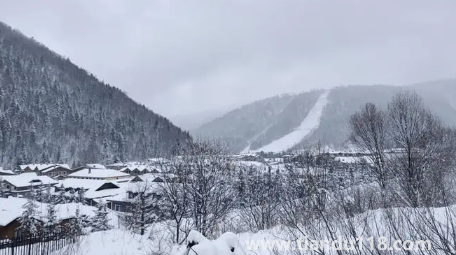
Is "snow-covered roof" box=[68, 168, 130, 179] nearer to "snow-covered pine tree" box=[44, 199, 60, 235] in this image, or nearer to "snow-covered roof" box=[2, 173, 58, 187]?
"snow-covered roof" box=[2, 173, 58, 187]

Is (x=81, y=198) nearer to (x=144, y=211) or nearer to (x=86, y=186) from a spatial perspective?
(x=86, y=186)

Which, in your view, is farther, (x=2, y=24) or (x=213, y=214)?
(x=2, y=24)

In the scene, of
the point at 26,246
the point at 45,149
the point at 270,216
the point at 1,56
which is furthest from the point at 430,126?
the point at 1,56

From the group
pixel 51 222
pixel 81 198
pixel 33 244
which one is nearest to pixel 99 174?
pixel 81 198

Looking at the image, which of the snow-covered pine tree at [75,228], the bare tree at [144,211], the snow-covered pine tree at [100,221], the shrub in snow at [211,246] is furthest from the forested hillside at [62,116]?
the shrub in snow at [211,246]

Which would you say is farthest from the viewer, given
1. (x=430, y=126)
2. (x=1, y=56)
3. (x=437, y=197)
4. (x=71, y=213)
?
(x=1, y=56)

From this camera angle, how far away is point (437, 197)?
17.9 ft

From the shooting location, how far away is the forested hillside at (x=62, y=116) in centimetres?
10506

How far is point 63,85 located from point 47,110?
2594 centimetres

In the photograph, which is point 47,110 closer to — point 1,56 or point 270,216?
point 1,56

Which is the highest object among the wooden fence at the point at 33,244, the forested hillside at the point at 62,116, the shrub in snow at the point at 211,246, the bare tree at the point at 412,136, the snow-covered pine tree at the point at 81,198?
the forested hillside at the point at 62,116

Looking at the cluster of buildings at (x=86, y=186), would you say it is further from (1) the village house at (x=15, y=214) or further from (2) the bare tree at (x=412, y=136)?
(2) the bare tree at (x=412, y=136)

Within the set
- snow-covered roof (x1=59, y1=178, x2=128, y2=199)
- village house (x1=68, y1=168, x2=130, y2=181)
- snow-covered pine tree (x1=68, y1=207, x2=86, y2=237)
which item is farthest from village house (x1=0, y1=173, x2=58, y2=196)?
snow-covered pine tree (x1=68, y1=207, x2=86, y2=237)

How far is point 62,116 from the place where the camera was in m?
123
